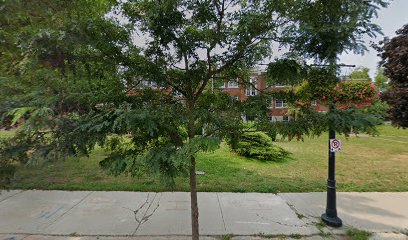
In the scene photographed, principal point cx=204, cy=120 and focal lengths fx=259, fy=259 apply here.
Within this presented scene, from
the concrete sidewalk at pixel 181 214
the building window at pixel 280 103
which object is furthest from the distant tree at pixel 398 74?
the concrete sidewalk at pixel 181 214

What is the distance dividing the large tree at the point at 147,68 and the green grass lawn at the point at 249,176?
9.66 feet

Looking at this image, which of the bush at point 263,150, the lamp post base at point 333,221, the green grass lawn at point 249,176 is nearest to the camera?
the lamp post base at point 333,221

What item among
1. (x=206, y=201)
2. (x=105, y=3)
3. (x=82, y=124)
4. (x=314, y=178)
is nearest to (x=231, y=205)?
(x=206, y=201)

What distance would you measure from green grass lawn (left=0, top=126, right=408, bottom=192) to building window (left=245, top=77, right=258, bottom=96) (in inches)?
119

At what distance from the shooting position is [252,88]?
11.1 ft

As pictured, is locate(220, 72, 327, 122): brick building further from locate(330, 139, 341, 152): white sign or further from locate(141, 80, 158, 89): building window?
locate(330, 139, 341, 152): white sign

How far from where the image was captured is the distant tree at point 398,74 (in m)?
3.35

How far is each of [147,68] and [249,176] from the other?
5572mm

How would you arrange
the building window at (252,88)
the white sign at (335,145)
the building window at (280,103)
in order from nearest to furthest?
the building window at (280,103)
the building window at (252,88)
the white sign at (335,145)

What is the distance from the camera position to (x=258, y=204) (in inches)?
219

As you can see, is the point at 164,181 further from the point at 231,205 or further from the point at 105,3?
the point at 231,205

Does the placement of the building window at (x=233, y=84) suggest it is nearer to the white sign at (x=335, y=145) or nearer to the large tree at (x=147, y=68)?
the large tree at (x=147, y=68)

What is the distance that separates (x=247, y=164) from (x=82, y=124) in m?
7.42

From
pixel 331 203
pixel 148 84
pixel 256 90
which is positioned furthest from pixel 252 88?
pixel 331 203
